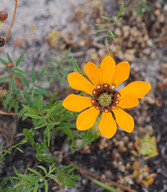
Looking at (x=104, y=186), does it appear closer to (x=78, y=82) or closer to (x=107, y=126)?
(x=107, y=126)

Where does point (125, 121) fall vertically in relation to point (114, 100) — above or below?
below

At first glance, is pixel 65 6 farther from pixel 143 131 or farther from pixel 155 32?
pixel 143 131

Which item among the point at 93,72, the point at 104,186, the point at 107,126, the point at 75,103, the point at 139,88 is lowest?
the point at 104,186

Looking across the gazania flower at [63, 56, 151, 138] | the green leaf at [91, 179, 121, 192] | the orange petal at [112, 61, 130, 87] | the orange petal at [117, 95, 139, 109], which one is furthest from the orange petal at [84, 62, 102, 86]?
the green leaf at [91, 179, 121, 192]

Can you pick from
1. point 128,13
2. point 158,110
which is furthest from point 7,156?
point 128,13

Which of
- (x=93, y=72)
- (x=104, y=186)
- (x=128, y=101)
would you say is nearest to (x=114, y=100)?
(x=128, y=101)

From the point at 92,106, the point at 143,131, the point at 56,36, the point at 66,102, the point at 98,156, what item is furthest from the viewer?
the point at 56,36

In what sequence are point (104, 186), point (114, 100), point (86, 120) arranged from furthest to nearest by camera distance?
point (104, 186) < point (114, 100) < point (86, 120)
